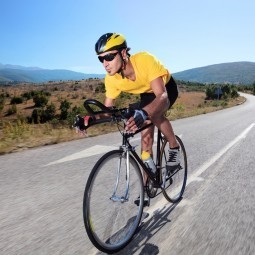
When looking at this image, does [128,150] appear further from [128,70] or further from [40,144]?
[40,144]

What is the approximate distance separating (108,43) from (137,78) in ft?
1.92

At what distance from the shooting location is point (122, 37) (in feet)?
10.0

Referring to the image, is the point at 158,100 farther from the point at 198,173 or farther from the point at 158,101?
the point at 198,173

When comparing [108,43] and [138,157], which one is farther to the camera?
[138,157]

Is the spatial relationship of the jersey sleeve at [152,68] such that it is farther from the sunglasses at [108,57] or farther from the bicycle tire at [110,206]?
the bicycle tire at [110,206]

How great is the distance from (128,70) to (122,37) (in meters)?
0.39

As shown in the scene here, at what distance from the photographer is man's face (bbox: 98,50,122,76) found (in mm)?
3051

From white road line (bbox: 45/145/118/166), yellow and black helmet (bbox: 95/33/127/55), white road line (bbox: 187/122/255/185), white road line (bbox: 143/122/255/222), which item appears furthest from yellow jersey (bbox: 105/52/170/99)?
white road line (bbox: 45/145/118/166)

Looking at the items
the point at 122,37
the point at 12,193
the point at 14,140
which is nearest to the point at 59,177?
the point at 12,193

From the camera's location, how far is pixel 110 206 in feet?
10.3

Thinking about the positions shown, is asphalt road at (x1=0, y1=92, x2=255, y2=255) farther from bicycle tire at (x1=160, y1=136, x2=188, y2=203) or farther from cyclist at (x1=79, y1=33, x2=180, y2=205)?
cyclist at (x1=79, y1=33, x2=180, y2=205)

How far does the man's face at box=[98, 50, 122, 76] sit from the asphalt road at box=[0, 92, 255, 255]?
1691 mm

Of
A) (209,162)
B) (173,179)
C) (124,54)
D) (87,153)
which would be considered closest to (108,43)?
(124,54)

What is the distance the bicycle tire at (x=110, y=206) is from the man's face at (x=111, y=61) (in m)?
0.84
